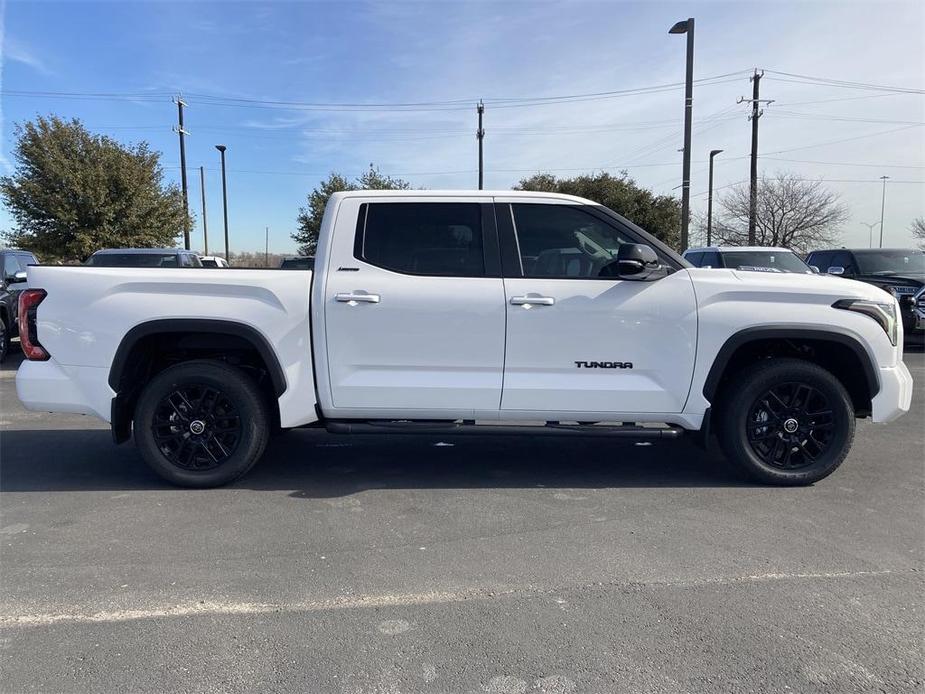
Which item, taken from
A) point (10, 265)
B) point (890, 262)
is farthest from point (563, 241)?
point (890, 262)

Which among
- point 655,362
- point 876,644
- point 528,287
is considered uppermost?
point 528,287

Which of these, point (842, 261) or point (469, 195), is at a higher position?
point (469, 195)

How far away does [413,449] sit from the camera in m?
5.62

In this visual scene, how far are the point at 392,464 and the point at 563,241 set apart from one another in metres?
2.23

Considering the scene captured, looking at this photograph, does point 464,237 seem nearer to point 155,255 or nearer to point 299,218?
point 155,255

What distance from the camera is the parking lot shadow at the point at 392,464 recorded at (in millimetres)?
4734

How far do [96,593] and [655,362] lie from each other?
3543 millimetres

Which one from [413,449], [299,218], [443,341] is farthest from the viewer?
[299,218]

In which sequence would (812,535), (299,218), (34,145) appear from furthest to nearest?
(299,218)
(34,145)
(812,535)

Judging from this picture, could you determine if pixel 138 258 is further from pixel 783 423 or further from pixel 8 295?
pixel 783 423

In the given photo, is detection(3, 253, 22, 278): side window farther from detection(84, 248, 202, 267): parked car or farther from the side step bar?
the side step bar

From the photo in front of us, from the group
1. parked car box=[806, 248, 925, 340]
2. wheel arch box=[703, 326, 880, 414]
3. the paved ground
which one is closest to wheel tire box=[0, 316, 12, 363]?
the paved ground

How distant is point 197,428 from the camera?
453 centimetres

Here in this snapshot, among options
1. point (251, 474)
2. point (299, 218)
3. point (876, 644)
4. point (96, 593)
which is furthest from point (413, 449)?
point (299, 218)
